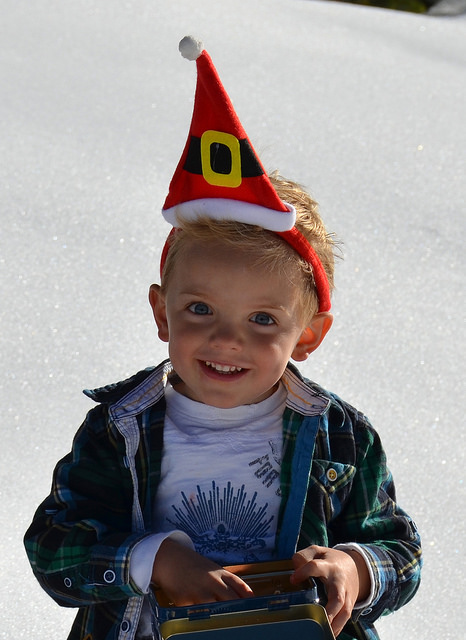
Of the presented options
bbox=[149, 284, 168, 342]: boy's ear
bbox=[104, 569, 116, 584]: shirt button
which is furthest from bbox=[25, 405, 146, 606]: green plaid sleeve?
bbox=[149, 284, 168, 342]: boy's ear

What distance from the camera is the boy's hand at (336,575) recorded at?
103 cm

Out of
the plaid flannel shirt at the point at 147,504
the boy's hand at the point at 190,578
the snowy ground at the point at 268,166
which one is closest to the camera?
the boy's hand at the point at 190,578

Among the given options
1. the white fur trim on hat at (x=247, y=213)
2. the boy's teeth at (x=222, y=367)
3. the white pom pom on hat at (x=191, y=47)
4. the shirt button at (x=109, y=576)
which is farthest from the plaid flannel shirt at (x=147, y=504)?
the white pom pom on hat at (x=191, y=47)

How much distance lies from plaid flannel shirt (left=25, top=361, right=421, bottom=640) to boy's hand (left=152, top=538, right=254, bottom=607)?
36mm

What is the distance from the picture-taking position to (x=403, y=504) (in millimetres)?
1535

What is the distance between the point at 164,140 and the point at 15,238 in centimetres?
43

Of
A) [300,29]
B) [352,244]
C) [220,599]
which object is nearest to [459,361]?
[352,244]

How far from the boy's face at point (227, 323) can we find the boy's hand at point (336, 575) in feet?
0.60

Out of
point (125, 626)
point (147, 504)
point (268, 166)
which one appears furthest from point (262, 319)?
point (268, 166)

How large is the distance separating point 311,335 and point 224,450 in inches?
6.5

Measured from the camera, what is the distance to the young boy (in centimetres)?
107

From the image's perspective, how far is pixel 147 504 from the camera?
114cm

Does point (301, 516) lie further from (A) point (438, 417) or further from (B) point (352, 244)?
(B) point (352, 244)

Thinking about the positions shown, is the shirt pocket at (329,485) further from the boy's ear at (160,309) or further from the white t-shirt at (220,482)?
the boy's ear at (160,309)
